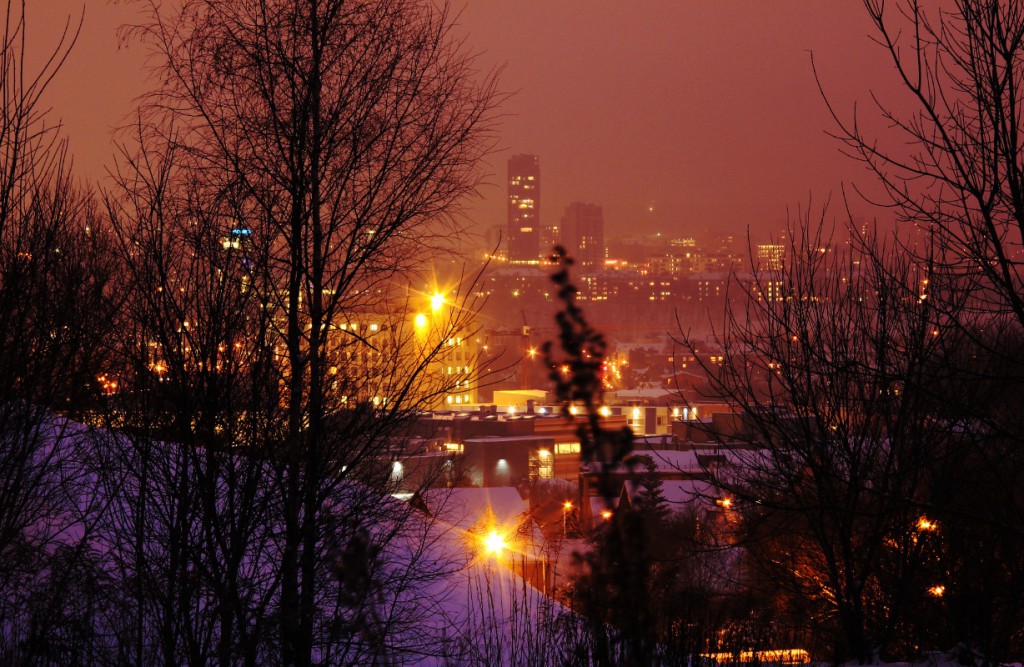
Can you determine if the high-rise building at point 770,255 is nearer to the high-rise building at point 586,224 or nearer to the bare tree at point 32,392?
the high-rise building at point 586,224

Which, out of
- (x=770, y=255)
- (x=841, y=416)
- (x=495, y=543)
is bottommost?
(x=495, y=543)

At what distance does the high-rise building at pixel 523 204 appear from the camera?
696cm

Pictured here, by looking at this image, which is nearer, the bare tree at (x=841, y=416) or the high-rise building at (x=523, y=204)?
the high-rise building at (x=523, y=204)

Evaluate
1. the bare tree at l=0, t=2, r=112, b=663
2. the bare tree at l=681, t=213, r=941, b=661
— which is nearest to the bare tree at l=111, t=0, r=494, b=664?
the bare tree at l=0, t=2, r=112, b=663

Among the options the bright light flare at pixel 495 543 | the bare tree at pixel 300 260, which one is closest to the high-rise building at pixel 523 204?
the bare tree at pixel 300 260

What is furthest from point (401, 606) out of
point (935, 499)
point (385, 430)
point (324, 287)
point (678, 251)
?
point (678, 251)

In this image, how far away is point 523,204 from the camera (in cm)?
885

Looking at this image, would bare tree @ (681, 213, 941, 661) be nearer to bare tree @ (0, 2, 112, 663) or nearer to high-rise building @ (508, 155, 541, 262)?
high-rise building @ (508, 155, 541, 262)

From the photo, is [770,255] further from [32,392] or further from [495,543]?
[32,392]

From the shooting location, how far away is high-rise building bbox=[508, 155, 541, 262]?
274 inches

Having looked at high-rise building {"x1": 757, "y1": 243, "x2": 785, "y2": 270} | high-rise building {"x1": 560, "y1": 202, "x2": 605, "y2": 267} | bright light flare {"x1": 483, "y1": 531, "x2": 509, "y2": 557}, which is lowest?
bright light flare {"x1": 483, "y1": 531, "x2": 509, "y2": 557}

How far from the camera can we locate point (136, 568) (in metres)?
5.56

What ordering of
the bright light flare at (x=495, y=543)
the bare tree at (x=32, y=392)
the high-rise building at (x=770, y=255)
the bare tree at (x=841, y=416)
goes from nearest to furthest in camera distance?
the bare tree at (x=32, y=392)
the bare tree at (x=841, y=416)
the bright light flare at (x=495, y=543)
the high-rise building at (x=770, y=255)

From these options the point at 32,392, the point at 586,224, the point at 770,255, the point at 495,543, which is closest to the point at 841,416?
the point at 770,255
